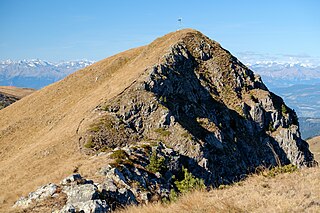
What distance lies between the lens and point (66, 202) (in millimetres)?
22500

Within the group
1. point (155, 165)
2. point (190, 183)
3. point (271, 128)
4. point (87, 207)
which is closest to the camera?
point (87, 207)

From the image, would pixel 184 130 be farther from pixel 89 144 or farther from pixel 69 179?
pixel 69 179

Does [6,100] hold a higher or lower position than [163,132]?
higher

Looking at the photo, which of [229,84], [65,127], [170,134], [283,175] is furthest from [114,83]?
[283,175]

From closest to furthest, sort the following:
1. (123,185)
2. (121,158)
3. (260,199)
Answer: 1. (260,199)
2. (123,185)
3. (121,158)

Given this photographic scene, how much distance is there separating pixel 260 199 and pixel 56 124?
63396 mm

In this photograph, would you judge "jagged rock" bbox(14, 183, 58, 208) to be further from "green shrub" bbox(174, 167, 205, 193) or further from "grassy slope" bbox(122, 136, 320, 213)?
"grassy slope" bbox(122, 136, 320, 213)

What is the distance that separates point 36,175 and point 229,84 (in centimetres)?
5491

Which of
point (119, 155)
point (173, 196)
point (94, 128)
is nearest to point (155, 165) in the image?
point (119, 155)

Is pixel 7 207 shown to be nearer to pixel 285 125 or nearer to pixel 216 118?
pixel 216 118

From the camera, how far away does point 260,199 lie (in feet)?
40.1

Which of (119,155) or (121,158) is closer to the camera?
(121,158)

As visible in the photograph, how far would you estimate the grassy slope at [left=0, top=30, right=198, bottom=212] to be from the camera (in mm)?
39938

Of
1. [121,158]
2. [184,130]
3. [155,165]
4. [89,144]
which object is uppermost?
[89,144]
